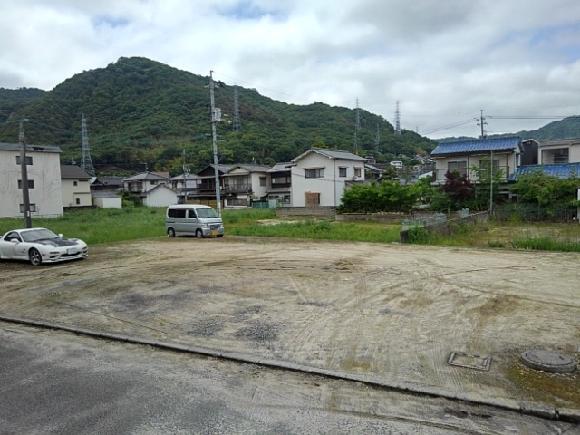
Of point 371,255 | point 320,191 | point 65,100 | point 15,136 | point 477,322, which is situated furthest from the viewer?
point 65,100

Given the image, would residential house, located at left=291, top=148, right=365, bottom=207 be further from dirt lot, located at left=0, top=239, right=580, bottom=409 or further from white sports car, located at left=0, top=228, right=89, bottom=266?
white sports car, located at left=0, top=228, right=89, bottom=266

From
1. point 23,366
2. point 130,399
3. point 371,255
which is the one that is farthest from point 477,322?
point 371,255

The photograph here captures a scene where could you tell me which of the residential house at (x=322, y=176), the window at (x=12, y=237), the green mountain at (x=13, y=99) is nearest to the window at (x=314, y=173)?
the residential house at (x=322, y=176)

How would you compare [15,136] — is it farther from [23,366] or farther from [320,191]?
[23,366]

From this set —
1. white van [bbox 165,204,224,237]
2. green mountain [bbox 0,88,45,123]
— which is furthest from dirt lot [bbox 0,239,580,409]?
green mountain [bbox 0,88,45,123]

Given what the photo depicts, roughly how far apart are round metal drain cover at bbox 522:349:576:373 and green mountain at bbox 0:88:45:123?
6867 cm

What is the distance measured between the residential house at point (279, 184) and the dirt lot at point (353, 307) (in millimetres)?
36741

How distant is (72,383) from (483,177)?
1194 inches

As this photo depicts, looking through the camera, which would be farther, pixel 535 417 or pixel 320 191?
pixel 320 191

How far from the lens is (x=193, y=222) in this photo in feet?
70.7

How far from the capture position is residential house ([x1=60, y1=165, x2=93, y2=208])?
5106cm

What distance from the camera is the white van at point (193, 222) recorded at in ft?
70.1

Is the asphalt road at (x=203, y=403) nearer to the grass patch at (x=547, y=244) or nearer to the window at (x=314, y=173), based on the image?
the grass patch at (x=547, y=244)

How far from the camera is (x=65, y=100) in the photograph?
207 ft
